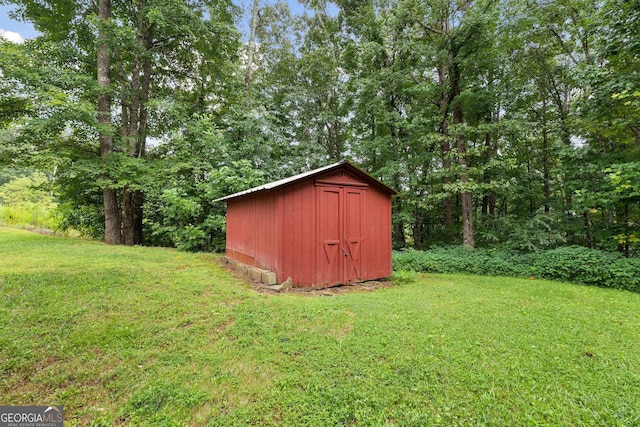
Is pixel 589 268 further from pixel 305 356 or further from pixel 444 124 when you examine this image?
pixel 305 356

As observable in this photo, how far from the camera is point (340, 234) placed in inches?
240

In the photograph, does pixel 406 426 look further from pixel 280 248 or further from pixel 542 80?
pixel 542 80

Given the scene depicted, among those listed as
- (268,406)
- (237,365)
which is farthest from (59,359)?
(268,406)

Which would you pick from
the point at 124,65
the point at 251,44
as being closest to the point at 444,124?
the point at 251,44

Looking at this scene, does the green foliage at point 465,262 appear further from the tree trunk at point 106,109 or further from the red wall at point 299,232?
the tree trunk at point 106,109

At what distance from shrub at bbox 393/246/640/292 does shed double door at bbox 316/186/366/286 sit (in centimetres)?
265

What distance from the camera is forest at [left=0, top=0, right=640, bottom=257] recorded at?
8.04 metres

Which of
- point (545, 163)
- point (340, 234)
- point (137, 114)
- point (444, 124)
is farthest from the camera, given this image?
point (137, 114)

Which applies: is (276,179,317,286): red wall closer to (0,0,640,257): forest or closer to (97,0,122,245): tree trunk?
(0,0,640,257): forest

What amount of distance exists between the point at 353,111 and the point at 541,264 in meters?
10.9

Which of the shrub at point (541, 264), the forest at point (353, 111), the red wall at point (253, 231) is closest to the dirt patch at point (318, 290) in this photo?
the red wall at point (253, 231)

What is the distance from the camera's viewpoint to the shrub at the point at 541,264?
20.1 ft

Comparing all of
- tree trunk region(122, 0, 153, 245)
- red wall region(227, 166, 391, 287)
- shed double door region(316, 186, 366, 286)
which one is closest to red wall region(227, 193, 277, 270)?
red wall region(227, 166, 391, 287)

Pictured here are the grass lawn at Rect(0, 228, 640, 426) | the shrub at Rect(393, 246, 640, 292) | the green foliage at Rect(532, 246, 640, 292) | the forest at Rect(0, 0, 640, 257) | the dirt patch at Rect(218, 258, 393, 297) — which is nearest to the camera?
the grass lawn at Rect(0, 228, 640, 426)
